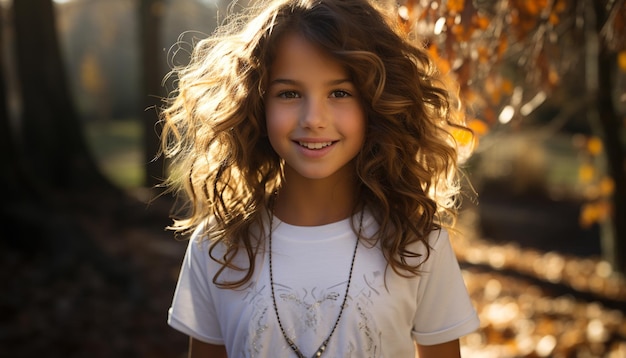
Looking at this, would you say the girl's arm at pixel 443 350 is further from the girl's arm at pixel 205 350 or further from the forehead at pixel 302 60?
the forehead at pixel 302 60

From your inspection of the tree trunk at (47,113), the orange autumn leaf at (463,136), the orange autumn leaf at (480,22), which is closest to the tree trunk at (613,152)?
the orange autumn leaf at (480,22)

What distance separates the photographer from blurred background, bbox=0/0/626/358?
9.39 feet

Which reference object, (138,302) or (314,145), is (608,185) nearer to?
(138,302)

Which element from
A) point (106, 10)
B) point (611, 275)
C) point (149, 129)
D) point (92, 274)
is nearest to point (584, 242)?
point (611, 275)

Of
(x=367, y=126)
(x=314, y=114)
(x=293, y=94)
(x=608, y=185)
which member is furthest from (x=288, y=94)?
(x=608, y=185)

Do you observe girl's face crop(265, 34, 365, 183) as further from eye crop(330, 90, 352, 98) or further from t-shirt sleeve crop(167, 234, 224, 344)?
t-shirt sleeve crop(167, 234, 224, 344)

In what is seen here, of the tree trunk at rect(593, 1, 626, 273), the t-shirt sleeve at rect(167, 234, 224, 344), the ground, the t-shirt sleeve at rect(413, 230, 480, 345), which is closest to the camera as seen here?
the t-shirt sleeve at rect(413, 230, 480, 345)

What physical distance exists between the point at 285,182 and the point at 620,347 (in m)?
3.01

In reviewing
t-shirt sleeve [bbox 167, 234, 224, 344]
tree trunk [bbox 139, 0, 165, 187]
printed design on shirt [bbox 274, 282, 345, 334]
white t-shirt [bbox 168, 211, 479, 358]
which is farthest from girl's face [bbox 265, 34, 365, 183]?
tree trunk [bbox 139, 0, 165, 187]

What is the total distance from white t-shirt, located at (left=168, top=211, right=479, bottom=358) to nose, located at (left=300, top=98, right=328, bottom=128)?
0.35m

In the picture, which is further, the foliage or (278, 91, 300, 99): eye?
the foliage

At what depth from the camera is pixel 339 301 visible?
203 centimetres

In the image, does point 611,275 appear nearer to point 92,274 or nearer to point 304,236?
point 92,274

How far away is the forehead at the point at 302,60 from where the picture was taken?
6.64 ft
